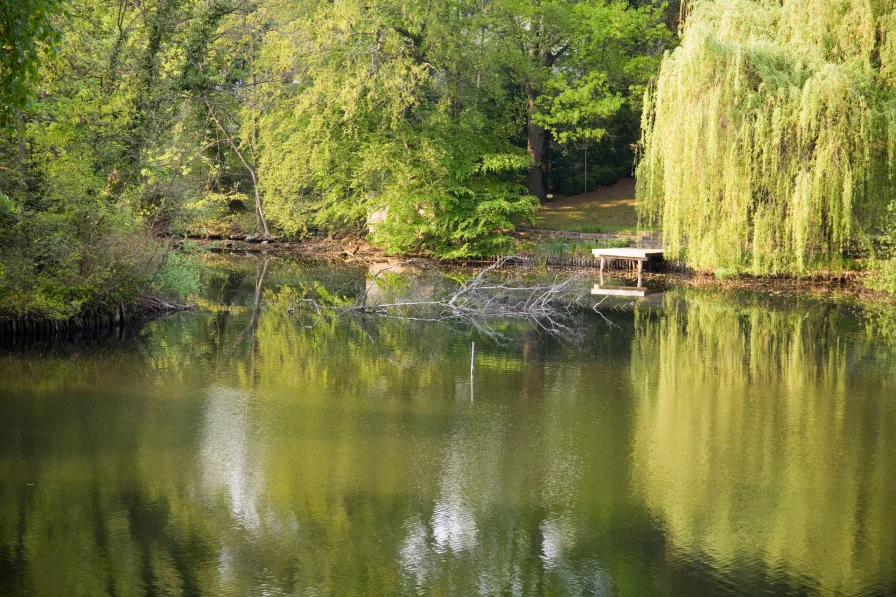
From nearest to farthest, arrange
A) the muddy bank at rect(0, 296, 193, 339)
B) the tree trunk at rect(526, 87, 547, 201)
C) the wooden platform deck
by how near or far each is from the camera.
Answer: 1. the muddy bank at rect(0, 296, 193, 339)
2. the wooden platform deck
3. the tree trunk at rect(526, 87, 547, 201)

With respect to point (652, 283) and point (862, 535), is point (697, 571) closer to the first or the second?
point (862, 535)

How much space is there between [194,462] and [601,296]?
15.7 meters

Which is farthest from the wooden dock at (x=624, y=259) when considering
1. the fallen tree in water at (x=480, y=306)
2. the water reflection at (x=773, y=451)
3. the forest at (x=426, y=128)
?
the water reflection at (x=773, y=451)

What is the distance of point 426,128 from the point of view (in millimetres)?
34875

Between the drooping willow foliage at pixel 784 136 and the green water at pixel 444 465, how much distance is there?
5809 millimetres

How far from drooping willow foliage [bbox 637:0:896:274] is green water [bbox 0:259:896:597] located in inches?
229

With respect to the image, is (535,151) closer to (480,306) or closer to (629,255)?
(629,255)

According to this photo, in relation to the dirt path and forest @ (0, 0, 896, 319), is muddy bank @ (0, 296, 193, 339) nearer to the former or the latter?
forest @ (0, 0, 896, 319)

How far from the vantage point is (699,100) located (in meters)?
24.5

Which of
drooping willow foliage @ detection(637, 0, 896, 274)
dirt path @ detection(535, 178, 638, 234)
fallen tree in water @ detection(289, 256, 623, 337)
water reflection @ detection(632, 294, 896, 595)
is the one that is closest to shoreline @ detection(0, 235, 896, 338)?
drooping willow foliage @ detection(637, 0, 896, 274)

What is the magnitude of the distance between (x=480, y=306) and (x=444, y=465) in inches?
450

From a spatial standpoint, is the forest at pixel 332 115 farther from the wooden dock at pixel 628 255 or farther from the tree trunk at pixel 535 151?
the wooden dock at pixel 628 255

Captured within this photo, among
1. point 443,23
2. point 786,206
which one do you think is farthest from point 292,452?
point 443,23

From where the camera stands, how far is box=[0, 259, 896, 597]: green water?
26.9 ft
